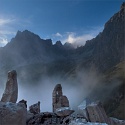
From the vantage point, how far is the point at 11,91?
31.8 m

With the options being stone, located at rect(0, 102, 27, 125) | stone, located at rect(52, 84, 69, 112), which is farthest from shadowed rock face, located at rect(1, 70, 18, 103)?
stone, located at rect(0, 102, 27, 125)

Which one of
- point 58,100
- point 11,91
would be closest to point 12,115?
point 11,91

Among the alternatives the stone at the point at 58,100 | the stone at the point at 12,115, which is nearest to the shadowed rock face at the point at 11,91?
the stone at the point at 58,100

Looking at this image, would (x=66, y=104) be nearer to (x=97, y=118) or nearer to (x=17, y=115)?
(x=97, y=118)

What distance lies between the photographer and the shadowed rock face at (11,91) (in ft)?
102

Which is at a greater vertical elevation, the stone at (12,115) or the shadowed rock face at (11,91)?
the shadowed rock face at (11,91)

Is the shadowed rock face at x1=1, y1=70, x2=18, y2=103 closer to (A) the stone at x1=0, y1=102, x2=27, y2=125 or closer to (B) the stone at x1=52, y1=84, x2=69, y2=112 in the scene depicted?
(B) the stone at x1=52, y1=84, x2=69, y2=112

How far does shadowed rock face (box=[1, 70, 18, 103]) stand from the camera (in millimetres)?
31234

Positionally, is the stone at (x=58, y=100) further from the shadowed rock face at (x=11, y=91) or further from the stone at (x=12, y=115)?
the stone at (x=12, y=115)

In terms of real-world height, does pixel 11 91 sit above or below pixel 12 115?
above

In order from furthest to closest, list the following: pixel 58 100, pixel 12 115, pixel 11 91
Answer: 1. pixel 58 100
2. pixel 11 91
3. pixel 12 115

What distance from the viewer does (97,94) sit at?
164125mm

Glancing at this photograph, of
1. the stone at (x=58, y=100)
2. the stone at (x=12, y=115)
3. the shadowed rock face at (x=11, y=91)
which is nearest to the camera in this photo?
the stone at (x=12, y=115)

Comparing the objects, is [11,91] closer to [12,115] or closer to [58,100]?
[58,100]
